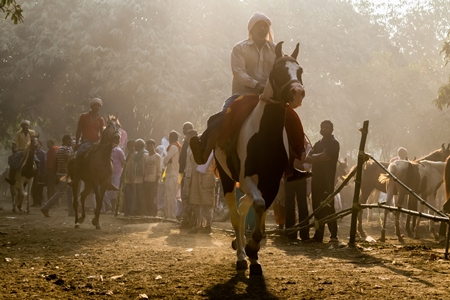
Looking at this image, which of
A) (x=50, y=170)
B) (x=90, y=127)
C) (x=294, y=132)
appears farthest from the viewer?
→ (x=50, y=170)

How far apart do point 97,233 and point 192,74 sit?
2062cm

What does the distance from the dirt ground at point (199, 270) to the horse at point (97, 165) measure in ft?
8.57

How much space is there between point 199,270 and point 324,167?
5541 mm

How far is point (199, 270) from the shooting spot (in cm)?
762

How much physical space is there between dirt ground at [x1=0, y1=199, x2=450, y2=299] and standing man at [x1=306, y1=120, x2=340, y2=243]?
Answer: 2.71ft

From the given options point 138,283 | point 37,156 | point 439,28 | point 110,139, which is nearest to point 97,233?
point 110,139

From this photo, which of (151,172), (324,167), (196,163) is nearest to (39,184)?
(151,172)

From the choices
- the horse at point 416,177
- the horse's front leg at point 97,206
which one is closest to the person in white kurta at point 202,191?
the horse's front leg at point 97,206

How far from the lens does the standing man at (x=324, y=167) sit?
12.4m

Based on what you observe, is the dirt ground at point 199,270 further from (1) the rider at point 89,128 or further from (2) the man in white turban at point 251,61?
(1) the rider at point 89,128

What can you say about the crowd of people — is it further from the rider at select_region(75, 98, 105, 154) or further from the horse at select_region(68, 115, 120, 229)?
the horse at select_region(68, 115, 120, 229)

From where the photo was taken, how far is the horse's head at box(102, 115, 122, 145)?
14453 millimetres

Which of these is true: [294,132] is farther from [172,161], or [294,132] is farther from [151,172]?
[151,172]

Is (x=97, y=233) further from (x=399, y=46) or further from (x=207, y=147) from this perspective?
(x=399, y=46)
